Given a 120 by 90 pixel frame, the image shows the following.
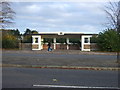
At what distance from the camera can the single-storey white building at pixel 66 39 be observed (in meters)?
47.2

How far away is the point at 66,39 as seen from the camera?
51281mm

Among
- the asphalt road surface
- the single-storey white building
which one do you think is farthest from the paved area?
the single-storey white building

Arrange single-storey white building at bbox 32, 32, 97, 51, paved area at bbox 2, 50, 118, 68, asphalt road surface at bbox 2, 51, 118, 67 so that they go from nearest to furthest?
1. paved area at bbox 2, 50, 118, 68
2. asphalt road surface at bbox 2, 51, 118, 67
3. single-storey white building at bbox 32, 32, 97, 51

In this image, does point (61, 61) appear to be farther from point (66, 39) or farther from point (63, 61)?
point (66, 39)

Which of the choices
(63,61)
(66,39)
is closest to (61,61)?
(63,61)

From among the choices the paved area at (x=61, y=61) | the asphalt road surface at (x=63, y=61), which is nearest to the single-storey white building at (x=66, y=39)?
the paved area at (x=61, y=61)

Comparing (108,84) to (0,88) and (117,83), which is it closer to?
(117,83)

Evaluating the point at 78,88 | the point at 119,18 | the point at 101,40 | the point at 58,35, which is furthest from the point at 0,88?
the point at 58,35

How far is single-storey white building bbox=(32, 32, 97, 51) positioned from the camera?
4716 cm

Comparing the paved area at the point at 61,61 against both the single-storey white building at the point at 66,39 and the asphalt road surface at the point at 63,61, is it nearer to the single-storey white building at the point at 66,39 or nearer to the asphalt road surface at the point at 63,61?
the asphalt road surface at the point at 63,61

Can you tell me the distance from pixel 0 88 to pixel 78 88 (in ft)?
8.76

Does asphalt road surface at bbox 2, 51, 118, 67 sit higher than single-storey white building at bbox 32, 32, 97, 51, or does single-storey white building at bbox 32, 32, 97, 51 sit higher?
single-storey white building at bbox 32, 32, 97, 51

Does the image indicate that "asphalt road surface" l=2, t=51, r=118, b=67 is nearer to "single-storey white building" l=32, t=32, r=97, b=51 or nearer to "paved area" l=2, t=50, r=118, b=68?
"paved area" l=2, t=50, r=118, b=68

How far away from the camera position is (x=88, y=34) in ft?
157
